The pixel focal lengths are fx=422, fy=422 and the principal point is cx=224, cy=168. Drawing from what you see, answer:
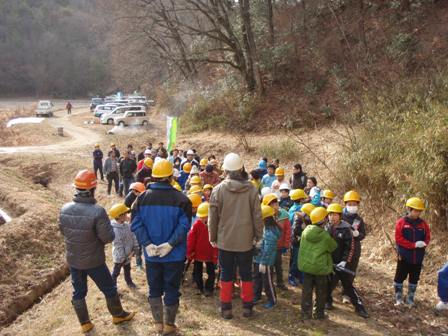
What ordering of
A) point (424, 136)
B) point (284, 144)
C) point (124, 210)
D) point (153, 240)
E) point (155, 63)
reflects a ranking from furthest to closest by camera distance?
point (155, 63) < point (284, 144) < point (424, 136) < point (124, 210) < point (153, 240)

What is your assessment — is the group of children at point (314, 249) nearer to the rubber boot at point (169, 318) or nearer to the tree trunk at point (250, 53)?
the rubber boot at point (169, 318)

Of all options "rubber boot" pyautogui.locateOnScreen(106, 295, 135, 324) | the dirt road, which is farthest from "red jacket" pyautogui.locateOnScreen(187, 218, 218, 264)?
the dirt road

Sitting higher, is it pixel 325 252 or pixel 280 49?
pixel 280 49

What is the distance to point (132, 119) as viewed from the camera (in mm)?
31312

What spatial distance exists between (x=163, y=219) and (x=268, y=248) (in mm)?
1598

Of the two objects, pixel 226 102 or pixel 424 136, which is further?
pixel 226 102

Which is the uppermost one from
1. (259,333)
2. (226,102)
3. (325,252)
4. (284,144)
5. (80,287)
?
(226,102)

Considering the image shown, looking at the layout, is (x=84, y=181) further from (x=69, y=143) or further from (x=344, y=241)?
(x=69, y=143)

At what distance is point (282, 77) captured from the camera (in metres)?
21.7

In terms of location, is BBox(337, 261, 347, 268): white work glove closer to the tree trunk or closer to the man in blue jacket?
the man in blue jacket

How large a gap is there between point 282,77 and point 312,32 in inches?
120

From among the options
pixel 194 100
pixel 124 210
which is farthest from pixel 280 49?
pixel 124 210

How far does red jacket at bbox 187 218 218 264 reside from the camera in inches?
229

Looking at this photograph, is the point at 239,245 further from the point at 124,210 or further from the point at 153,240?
the point at 124,210
